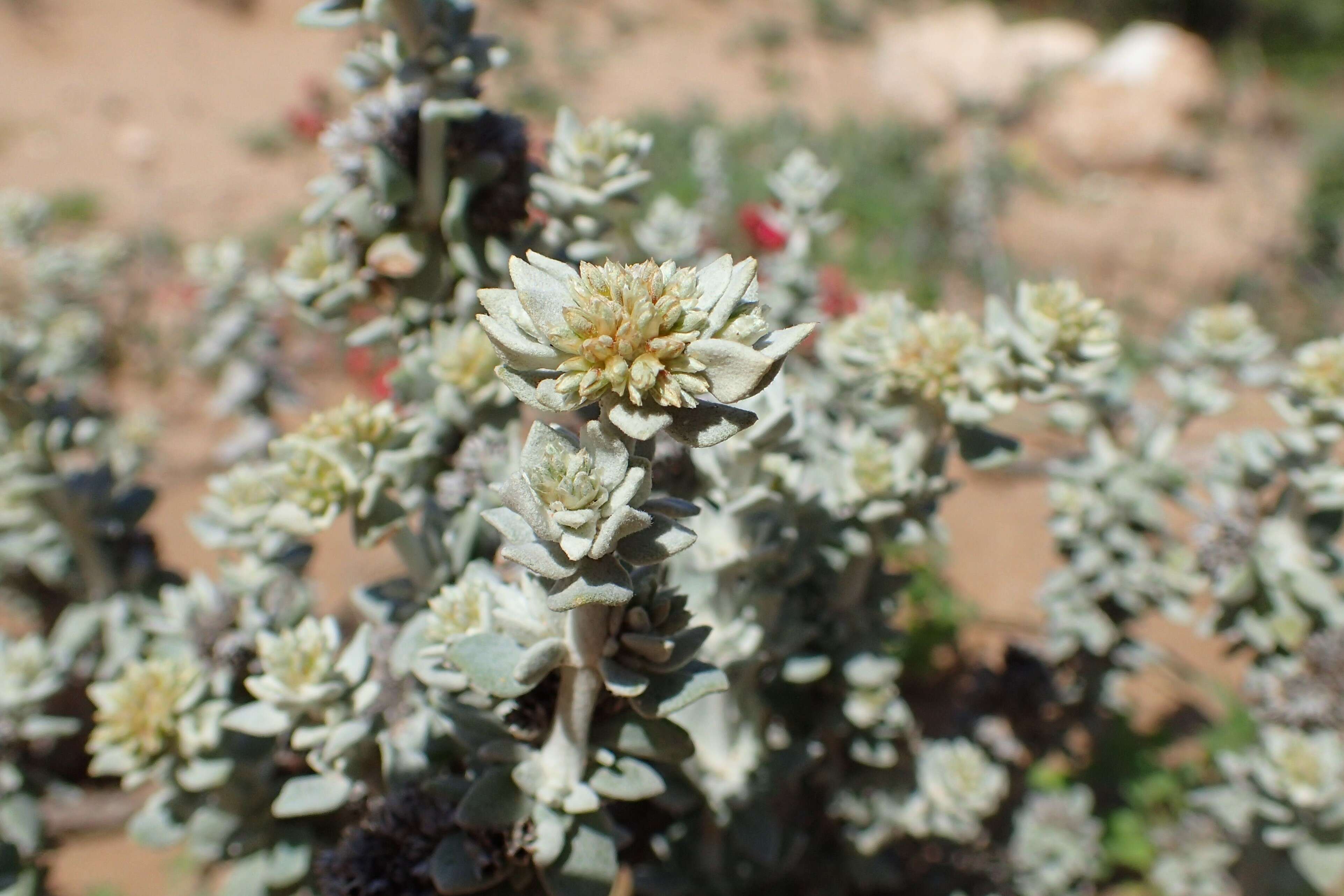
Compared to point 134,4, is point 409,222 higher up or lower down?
higher up

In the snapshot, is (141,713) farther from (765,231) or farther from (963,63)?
(963,63)

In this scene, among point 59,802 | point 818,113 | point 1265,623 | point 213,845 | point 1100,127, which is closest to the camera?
point 213,845

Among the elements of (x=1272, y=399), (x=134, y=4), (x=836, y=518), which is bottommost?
(x=134, y=4)

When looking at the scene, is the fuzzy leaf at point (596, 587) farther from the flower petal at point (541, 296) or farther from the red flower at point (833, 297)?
the red flower at point (833, 297)

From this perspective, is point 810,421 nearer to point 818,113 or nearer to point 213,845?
point 213,845

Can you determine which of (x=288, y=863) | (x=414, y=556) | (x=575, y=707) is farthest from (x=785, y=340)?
(x=288, y=863)

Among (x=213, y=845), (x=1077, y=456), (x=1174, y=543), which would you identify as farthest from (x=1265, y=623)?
(x=213, y=845)
